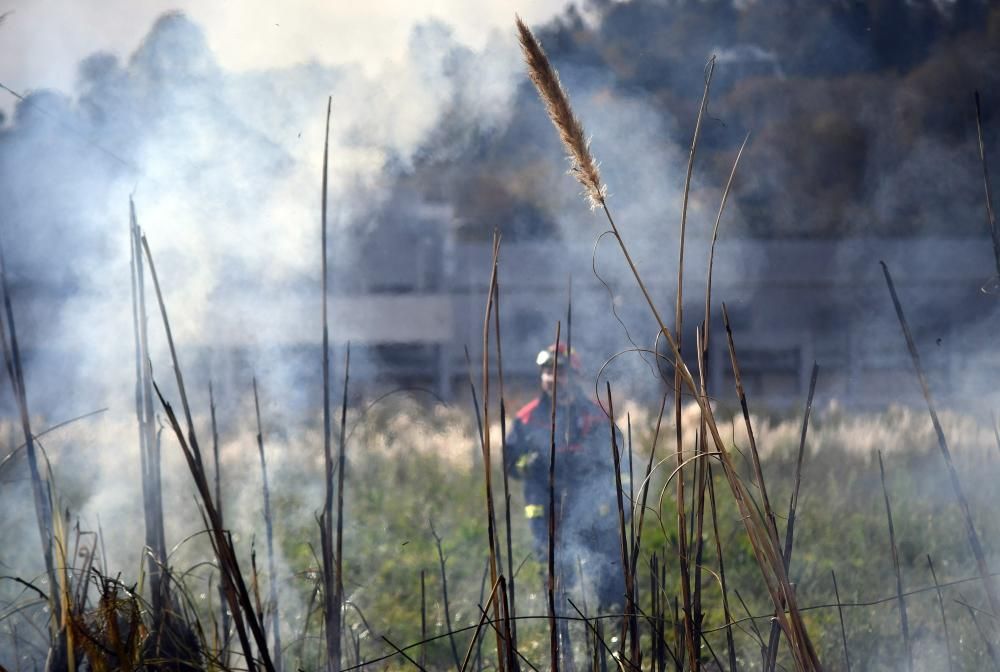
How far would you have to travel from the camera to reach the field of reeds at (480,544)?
1.43 meters

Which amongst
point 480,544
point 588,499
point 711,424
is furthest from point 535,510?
point 711,424

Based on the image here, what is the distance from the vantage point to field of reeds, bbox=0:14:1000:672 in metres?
1.43

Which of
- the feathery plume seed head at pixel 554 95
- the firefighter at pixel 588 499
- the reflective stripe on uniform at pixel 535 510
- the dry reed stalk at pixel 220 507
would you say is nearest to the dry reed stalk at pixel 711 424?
the feathery plume seed head at pixel 554 95

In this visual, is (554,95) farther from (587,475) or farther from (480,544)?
(480,544)

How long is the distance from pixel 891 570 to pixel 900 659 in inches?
53.2

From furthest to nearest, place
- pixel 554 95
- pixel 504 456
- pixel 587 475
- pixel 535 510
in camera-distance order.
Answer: pixel 535 510 < pixel 587 475 < pixel 504 456 < pixel 554 95

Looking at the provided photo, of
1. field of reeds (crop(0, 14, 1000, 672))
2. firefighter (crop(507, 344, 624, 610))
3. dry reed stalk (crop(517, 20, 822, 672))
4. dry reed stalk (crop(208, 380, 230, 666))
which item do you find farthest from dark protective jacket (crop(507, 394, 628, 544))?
dry reed stalk (crop(517, 20, 822, 672))

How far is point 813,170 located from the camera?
539 centimetres

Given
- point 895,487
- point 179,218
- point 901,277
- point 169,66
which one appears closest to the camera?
point 169,66

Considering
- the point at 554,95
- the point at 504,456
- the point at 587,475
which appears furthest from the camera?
the point at 587,475

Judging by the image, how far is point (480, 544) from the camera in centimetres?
464

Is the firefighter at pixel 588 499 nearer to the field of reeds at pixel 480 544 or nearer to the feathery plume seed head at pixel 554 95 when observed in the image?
the field of reeds at pixel 480 544

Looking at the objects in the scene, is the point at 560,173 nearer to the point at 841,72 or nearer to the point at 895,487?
the point at 841,72

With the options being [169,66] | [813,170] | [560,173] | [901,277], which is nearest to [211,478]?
[169,66]
